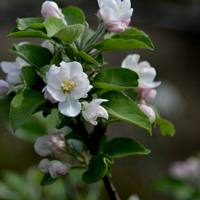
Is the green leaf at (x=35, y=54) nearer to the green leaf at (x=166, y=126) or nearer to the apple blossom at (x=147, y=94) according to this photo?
the apple blossom at (x=147, y=94)

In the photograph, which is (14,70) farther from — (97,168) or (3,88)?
(97,168)

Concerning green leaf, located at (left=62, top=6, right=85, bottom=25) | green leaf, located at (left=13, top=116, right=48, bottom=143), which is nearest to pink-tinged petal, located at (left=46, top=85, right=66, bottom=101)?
green leaf, located at (left=62, top=6, right=85, bottom=25)

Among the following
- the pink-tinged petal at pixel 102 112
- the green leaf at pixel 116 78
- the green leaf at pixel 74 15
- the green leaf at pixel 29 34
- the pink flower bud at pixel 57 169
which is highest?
the green leaf at pixel 29 34

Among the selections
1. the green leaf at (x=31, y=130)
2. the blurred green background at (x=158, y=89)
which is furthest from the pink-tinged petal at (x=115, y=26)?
the blurred green background at (x=158, y=89)

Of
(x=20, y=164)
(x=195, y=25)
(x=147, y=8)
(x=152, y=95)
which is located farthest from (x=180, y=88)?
(x=152, y=95)

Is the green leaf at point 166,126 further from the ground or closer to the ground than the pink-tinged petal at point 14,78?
closer to the ground

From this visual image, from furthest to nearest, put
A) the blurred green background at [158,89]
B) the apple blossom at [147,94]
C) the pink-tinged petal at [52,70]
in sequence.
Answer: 1. the blurred green background at [158,89]
2. the apple blossom at [147,94]
3. the pink-tinged petal at [52,70]

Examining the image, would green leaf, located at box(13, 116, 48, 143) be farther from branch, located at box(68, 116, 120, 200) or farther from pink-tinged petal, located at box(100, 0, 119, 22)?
pink-tinged petal, located at box(100, 0, 119, 22)
